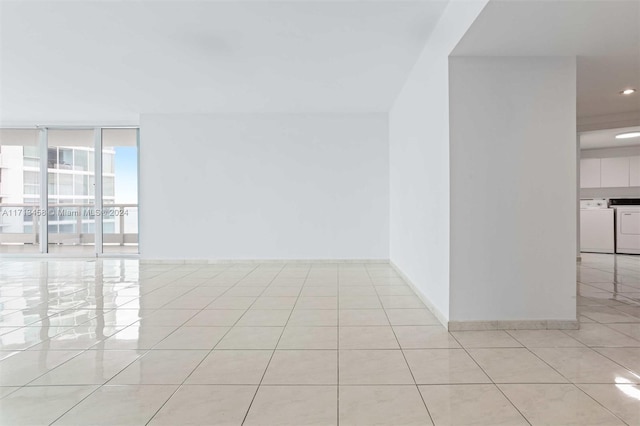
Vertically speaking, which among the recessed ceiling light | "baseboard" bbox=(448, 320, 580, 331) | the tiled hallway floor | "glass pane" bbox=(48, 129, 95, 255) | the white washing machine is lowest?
the tiled hallway floor

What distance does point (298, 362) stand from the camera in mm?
2457

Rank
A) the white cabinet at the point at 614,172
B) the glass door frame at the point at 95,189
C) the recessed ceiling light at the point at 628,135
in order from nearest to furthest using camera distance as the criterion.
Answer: the recessed ceiling light at the point at 628,135, the glass door frame at the point at 95,189, the white cabinet at the point at 614,172

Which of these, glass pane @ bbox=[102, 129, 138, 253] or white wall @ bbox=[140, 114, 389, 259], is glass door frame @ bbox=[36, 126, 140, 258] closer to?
glass pane @ bbox=[102, 129, 138, 253]

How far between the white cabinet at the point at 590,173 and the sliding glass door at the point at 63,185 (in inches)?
417

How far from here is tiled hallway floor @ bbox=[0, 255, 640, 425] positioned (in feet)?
6.10

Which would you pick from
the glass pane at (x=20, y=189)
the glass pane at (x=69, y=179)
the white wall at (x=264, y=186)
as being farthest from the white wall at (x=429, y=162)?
the glass pane at (x=20, y=189)

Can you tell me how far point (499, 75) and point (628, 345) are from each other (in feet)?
7.93

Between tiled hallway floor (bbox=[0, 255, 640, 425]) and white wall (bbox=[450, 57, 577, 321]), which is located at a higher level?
white wall (bbox=[450, 57, 577, 321])

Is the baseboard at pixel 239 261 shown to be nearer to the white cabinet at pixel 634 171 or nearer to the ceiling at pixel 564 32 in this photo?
the ceiling at pixel 564 32

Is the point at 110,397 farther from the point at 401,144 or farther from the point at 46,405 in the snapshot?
the point at 401,144

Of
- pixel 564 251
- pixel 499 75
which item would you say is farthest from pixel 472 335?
pixel 499 75

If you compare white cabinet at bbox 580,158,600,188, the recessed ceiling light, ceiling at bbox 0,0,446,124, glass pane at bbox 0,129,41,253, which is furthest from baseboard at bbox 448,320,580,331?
glass pane at bbox 0,129,41,253

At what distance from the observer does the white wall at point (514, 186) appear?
310 centimetres

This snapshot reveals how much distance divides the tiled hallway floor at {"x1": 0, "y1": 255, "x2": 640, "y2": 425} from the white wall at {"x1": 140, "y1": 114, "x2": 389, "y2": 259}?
226 cm
